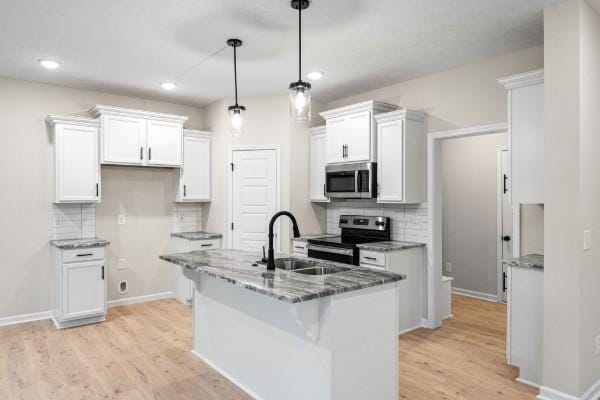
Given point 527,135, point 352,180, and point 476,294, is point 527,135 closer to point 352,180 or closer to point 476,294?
point 352,180

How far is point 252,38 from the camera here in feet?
11.0

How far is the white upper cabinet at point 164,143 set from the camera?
16.5ft

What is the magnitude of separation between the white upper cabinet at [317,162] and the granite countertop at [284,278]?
A: 215cm

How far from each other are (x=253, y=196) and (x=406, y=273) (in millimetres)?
2158

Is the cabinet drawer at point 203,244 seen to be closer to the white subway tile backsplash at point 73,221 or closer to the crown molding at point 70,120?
the white subway tile backsplash at point 73,221

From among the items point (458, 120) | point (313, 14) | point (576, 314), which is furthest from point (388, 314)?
point (458, 120)

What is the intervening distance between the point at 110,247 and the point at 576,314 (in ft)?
16.0

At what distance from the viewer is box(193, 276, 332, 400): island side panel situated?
7.39 feet

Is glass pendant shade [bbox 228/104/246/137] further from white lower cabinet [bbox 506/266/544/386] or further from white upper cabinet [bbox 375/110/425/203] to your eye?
white lower cabinet [bbox 506/266/544/386]

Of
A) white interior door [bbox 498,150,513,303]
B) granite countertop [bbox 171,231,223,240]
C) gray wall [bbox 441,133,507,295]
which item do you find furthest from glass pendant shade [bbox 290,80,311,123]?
white interior door [bbox 498,150,513,303]

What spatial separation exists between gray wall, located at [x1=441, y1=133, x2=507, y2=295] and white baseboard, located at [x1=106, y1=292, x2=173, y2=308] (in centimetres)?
403

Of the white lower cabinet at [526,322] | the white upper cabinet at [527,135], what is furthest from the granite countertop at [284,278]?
the white upper cabinet at [527,135]

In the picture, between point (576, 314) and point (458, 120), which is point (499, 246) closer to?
point (458, 120)

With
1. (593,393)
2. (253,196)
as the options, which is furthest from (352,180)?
(593,393)
